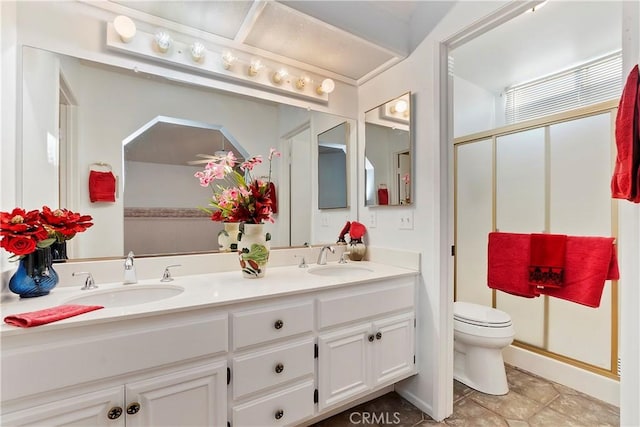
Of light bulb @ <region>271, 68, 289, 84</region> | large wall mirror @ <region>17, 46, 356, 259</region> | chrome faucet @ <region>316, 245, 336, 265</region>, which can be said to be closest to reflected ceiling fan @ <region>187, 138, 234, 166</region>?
large wall mirror @ <region>17, 46, 356, 259</region>

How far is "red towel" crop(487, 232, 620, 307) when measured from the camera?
154 centimetres

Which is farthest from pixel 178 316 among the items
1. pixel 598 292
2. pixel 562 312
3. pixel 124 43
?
pixel 562 312

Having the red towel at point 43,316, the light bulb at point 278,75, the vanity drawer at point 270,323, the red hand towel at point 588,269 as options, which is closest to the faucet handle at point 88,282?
the red towel at point 43,316

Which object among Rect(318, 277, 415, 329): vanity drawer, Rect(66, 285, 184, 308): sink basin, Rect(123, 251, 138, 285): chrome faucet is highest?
Rect(123, 251, 138, 285): chrome faucet

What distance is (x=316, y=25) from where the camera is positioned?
5.24 ft

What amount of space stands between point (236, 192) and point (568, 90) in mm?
2999

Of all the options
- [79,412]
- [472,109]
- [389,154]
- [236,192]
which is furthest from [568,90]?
[79,412]

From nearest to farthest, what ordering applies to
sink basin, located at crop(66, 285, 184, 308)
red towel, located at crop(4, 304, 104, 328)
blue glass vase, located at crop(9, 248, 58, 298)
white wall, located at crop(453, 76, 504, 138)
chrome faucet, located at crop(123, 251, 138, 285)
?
red towel, located at crop(4, 304, 104, 328) < blue glass vase, located at crop(9, 248, 58, 298) < sink basin, located at crop(66, 285, 184, 308) < chrome faucet, located at crop(123, 251, 138, 285) < white wall, located at crop(453, 76, 504, 138)

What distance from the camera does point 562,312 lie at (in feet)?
6.55

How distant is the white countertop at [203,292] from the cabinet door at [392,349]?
27 centimetres

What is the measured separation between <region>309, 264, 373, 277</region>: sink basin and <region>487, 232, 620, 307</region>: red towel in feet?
3.12

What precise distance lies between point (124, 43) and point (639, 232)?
2.36m

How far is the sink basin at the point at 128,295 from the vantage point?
1.21 m

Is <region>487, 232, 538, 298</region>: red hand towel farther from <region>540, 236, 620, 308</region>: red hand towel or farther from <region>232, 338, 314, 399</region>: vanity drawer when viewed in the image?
<region>232, 338, 314, 399</region>: vanity drawer
